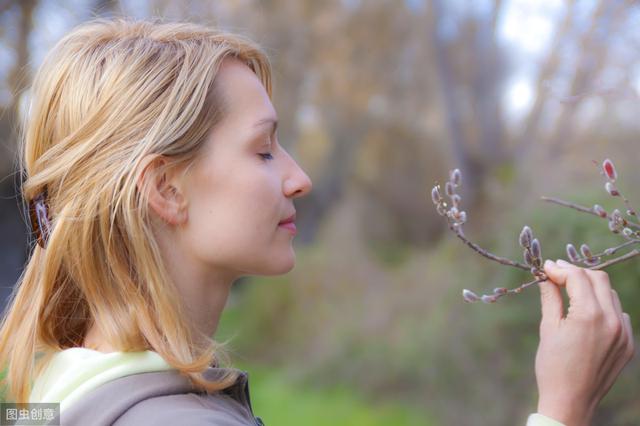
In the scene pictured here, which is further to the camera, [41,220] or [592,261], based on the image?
[41,220]

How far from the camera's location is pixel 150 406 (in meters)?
1.31

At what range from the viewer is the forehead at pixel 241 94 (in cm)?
159

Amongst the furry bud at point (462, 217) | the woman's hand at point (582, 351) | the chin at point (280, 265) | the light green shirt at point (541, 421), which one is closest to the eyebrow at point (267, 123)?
the chin at point (280, 265)

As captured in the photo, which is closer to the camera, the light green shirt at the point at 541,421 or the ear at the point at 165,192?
the light green shirt at the point at 541,421

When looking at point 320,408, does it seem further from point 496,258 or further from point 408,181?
point 496,258

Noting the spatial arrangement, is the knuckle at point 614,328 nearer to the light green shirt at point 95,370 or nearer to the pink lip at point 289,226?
the pink lip at point 289,226

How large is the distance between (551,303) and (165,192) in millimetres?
768

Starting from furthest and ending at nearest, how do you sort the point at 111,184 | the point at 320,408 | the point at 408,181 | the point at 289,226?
the point at 408,181, the point at 320,408, the point at 289,226, the point at 111,184

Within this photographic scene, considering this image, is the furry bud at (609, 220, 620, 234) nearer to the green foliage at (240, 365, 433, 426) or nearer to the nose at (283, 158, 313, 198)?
the nose at (283, 158, 313, 198)

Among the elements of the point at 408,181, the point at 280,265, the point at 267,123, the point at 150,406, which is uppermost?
the point at 267,123

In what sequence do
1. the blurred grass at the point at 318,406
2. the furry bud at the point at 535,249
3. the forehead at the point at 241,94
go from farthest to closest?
the blurred grass at the point at 318,406
the forehead at the point at 241,94
the furry bud at the point at 535,249

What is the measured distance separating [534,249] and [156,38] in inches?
35.8

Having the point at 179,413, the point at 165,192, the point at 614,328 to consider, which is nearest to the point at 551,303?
the point at 614,328

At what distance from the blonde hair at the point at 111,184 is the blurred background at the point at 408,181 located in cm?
54
